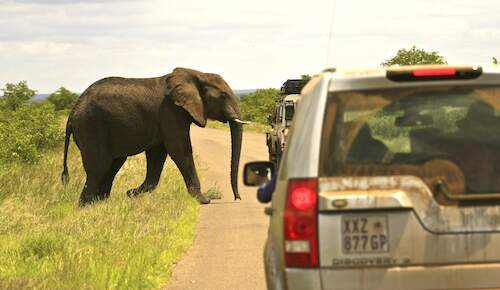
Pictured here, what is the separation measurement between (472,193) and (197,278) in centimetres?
492

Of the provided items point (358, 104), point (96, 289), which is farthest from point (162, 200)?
point (358, 104)

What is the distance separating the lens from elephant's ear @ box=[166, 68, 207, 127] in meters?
16.9

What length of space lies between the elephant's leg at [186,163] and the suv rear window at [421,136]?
1171cm

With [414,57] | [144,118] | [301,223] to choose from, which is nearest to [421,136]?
[301,223]

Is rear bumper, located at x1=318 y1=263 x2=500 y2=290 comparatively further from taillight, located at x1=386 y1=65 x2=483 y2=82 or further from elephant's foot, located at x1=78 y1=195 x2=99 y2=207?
elephant's foot, located at x1=78 y1=195 x2=99 y2=207

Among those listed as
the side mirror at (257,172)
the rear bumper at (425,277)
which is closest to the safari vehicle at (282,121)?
the side mirror at (257,172)

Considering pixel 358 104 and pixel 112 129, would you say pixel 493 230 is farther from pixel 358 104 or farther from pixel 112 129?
pixel 112 129

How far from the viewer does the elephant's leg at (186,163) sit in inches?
649

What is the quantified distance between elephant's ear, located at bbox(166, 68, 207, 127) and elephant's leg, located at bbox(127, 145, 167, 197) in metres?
1.34

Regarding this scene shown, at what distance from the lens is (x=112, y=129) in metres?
17.3

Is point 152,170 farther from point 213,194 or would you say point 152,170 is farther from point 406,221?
point 406,221

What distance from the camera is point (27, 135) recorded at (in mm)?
26281

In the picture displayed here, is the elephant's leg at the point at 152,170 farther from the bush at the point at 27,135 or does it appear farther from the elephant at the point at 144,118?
the bush at the point at 27,135

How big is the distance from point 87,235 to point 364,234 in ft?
24.0
